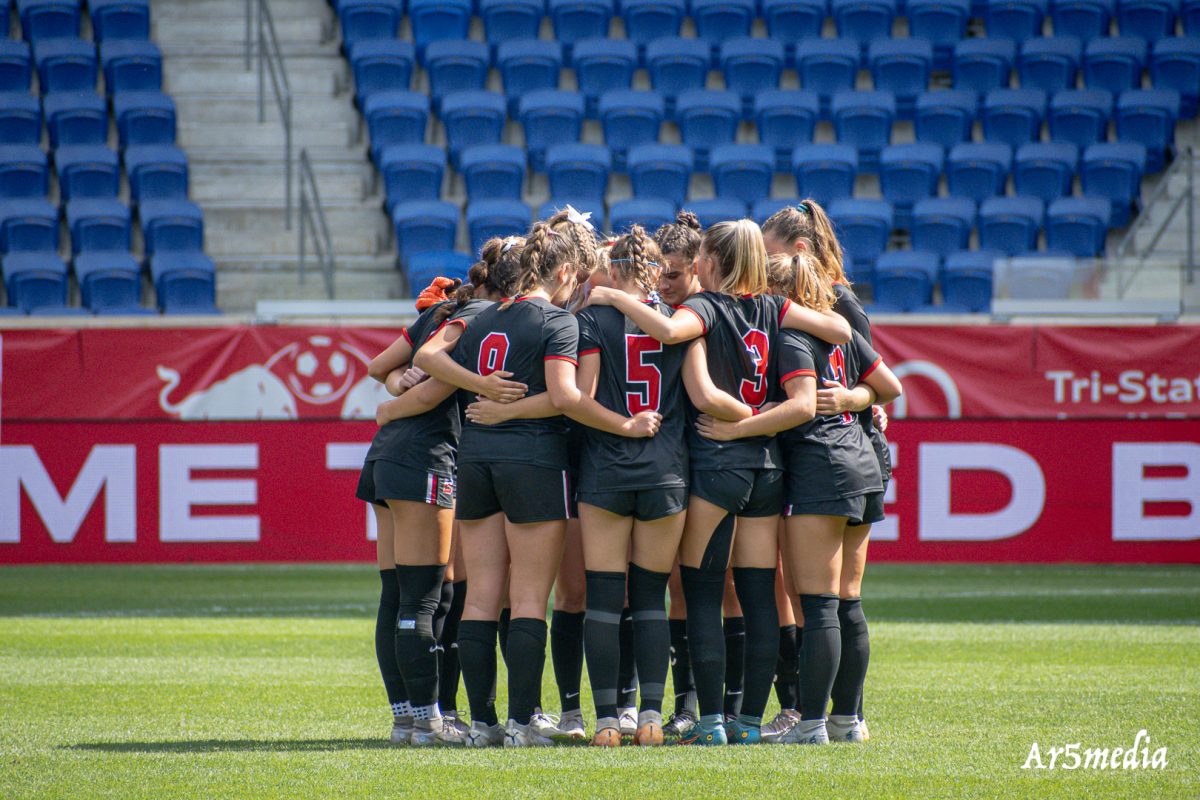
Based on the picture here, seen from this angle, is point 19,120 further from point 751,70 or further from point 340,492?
point 751,70

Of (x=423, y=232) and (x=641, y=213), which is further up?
(x=641, y=213)

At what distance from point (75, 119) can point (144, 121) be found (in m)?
0.81

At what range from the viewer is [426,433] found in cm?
513

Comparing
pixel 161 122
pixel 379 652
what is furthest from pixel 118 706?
pixel 161 122

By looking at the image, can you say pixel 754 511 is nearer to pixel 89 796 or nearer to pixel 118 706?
pixel 89 796

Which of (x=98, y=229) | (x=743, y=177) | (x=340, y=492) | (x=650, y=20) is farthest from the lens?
(x=650, y=20)

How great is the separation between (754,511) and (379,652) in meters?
1.51

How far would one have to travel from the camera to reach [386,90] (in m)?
17.6

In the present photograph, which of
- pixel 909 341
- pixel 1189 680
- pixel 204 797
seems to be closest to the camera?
pixel 204 797

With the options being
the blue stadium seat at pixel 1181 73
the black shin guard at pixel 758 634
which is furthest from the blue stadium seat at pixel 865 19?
the black shin guard at pixel 758 634

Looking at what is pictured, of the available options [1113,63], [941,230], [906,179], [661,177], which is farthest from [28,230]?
[1113,63]

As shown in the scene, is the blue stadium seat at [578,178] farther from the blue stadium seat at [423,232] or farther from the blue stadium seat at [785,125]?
the blue stadium seat at [785,125]

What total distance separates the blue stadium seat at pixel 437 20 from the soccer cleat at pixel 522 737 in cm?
1445

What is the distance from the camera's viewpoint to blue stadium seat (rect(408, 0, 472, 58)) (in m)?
18.1
